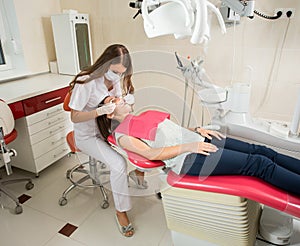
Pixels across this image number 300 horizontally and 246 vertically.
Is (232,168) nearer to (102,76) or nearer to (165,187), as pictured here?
(165,187)

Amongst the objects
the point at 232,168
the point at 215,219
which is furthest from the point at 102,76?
the point at 215,219

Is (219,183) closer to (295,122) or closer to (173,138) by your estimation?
(173,138)

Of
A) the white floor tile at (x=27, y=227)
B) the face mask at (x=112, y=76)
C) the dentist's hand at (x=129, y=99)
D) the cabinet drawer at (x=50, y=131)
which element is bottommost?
the white floor tile at (x=27, y=227)

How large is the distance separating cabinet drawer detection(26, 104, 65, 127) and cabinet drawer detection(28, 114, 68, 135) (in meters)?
0.03

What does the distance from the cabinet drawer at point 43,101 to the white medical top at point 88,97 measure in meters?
0.55

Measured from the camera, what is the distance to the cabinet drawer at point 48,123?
1.99m

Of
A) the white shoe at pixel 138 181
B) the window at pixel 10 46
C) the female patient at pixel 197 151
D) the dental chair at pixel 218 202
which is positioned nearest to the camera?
the dental chair at pixel 218 202

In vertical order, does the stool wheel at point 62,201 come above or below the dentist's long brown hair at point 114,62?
below

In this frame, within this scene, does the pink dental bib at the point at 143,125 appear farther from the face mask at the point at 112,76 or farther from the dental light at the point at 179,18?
the dental light at the point at 179,18

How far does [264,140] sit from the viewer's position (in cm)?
158

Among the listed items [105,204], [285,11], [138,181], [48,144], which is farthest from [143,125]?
[285,11]

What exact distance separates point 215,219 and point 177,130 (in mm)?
531

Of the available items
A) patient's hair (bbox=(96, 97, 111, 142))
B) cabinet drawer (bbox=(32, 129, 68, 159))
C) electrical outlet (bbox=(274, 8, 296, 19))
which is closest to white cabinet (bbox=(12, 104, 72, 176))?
cabinet drawer (bbox=(32, 129, 68, 159))

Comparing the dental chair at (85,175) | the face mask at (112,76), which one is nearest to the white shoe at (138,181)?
the dental chair at (85,175)
